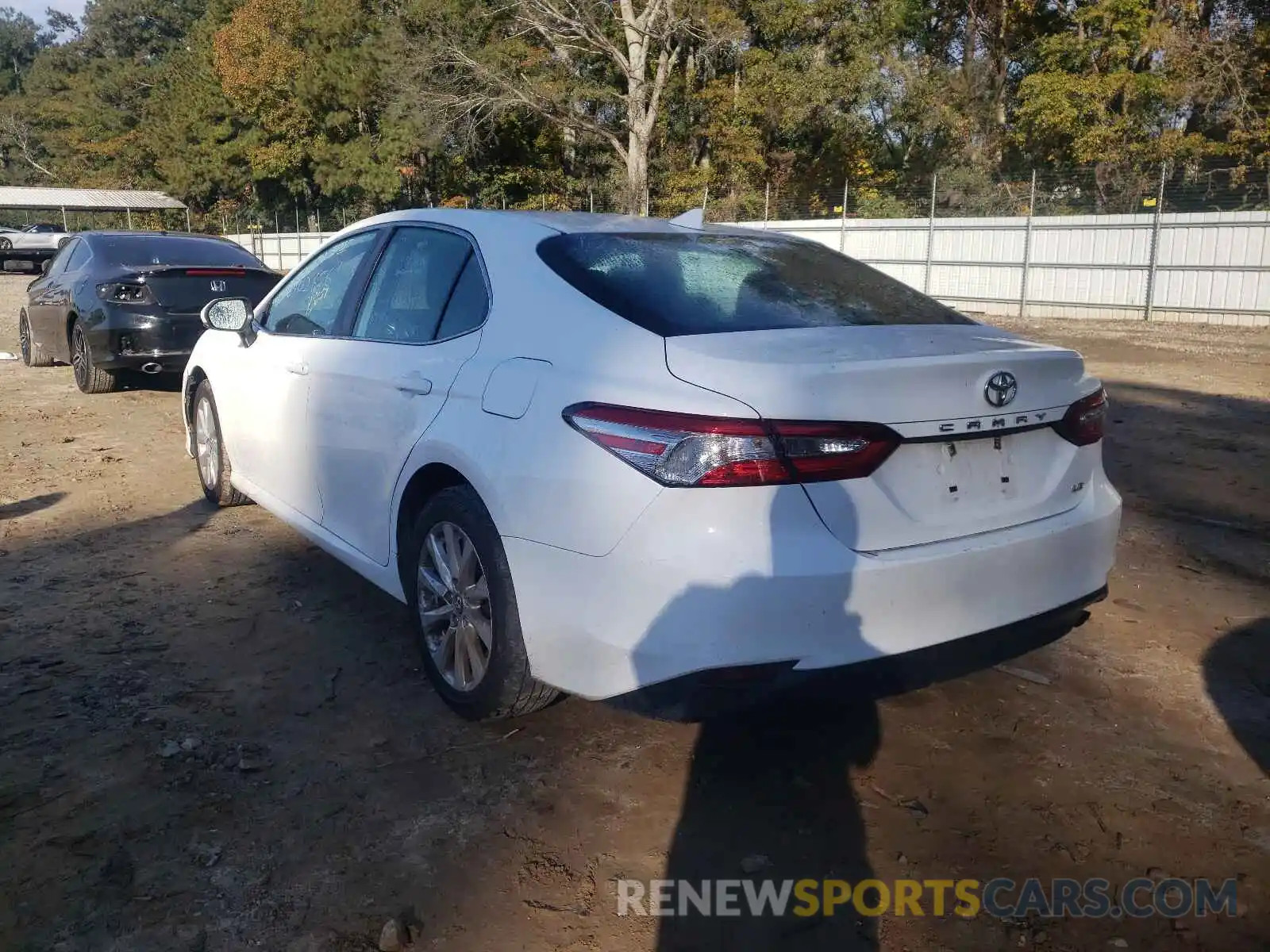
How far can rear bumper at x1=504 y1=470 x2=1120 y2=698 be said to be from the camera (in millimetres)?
2568

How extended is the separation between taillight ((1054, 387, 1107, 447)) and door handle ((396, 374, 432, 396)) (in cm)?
193

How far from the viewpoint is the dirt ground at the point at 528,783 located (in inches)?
98.8

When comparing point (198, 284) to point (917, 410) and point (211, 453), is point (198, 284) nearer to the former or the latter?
point (211, 453)

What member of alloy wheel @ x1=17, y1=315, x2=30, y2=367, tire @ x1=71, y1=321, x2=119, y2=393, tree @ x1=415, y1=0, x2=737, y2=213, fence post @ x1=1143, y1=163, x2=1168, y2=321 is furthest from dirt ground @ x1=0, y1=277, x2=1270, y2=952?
tree @ x1=415, y1=0, x2=737, y2=213

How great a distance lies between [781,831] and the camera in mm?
2838

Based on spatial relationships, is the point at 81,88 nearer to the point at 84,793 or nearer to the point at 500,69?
the point at 500,69

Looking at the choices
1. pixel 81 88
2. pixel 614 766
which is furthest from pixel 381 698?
pixel 81 88

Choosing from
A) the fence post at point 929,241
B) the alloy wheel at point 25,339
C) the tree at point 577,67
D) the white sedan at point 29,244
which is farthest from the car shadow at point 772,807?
the white sedan at point 29,244

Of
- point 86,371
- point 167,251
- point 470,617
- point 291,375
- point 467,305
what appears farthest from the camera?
point 86,371

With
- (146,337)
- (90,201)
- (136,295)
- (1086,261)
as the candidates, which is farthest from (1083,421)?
(90,201)

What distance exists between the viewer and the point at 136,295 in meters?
9.16

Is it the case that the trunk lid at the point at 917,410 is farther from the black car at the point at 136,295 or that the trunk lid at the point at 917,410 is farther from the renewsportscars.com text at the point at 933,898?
the black car at the point at 136,295

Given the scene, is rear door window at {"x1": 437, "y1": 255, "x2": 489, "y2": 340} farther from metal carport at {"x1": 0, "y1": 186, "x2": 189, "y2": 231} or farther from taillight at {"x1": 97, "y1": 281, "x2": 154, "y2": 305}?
metal carport at {"x1": 0, "y1": 186, "x2": 189, "y2": 231}

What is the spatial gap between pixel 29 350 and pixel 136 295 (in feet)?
13.5
